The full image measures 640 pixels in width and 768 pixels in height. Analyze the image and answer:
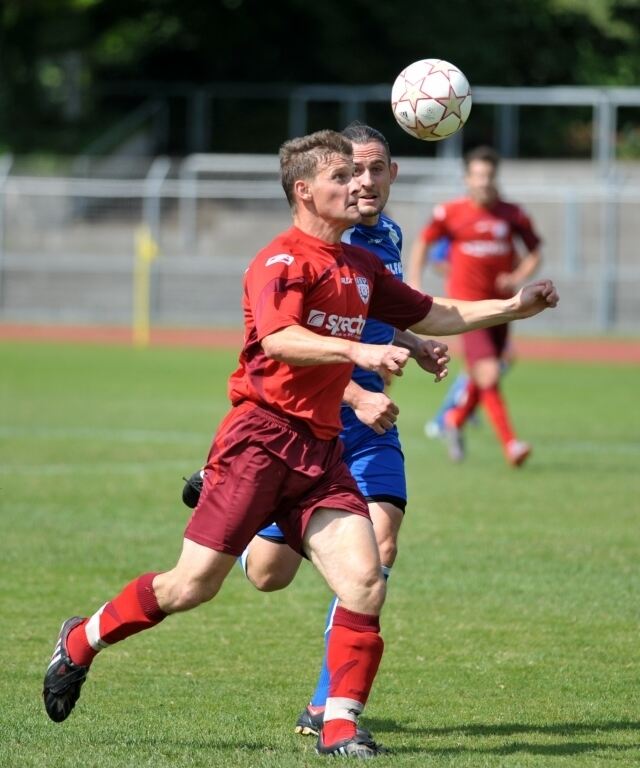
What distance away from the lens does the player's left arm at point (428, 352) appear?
17.9ft

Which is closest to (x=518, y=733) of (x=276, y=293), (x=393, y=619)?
(x=276, y=293)

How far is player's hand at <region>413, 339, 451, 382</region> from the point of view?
17.8ft

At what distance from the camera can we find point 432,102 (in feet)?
20.9

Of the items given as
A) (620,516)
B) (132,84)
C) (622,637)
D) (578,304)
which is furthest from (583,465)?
(132,84)

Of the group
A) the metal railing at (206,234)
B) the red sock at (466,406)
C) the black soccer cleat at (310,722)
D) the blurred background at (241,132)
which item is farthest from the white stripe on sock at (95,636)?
the metal railing at (206,234)

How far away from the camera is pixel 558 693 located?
19.2 feet

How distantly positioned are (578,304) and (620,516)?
62.3 feet

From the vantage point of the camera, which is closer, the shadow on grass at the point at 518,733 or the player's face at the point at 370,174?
the shadow on grass at the point at 518,733

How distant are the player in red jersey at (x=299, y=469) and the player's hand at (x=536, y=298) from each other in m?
0.70

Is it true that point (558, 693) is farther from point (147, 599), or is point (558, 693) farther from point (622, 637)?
point (147, 599)

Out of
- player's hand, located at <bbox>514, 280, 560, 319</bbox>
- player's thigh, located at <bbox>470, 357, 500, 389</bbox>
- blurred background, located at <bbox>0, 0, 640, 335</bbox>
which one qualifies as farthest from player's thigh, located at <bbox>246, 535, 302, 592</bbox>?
blurred background, located at <bbox>0, 0, 640, 335</bbox>

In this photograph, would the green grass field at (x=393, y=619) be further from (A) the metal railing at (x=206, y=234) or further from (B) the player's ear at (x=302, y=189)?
(A) the metal railing at (x=206, y=234)

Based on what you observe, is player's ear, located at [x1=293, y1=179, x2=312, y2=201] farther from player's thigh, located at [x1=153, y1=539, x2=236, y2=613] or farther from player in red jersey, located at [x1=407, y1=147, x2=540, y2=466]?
player in red jersey, located at [x1=407, y1=147, x2=540, y2=466]

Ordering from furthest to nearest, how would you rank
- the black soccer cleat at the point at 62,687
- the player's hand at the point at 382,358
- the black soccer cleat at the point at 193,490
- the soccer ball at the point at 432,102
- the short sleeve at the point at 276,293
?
the soccer ball at the point at 432,102
the black soccer cleat at the point at 193,490
the black soccer cleat at the point at 62,687
the short sleeve at the point at 276,293
the player's hand at the point at 382,358
